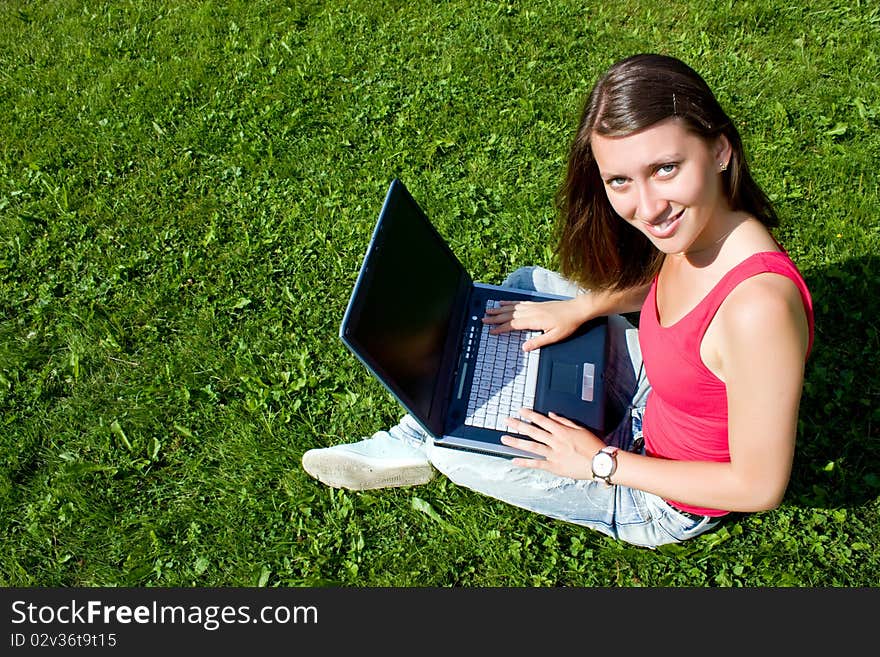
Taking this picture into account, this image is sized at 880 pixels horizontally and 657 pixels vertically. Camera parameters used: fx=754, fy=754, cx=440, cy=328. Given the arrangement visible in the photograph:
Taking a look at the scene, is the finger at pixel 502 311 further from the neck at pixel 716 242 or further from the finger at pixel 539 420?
the neck at pixel 716 242

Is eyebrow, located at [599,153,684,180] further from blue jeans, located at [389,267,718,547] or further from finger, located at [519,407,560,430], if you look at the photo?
blue jeans, located at [389,267,718,547]

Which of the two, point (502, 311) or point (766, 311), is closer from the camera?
point (766, 311)

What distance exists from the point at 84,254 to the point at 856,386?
15.5 ft

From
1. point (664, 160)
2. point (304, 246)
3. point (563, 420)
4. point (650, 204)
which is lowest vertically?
point (563, 420)

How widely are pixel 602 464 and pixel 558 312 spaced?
2.67ft

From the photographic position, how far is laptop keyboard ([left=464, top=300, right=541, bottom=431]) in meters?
3.15

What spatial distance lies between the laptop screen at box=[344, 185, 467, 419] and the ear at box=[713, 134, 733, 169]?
3.90 ft

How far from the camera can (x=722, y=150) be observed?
7.41 feet

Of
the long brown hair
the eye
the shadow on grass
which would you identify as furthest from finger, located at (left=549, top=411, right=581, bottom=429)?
the shadow on grass

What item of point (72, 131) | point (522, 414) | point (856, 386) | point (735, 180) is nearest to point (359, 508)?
point (522, 414)

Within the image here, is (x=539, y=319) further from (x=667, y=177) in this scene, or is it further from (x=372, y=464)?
(x=667, y=177)

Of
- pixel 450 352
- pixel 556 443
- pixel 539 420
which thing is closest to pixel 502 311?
pixel 450 352

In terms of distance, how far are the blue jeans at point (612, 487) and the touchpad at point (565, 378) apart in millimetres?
226

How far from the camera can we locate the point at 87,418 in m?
4.21
